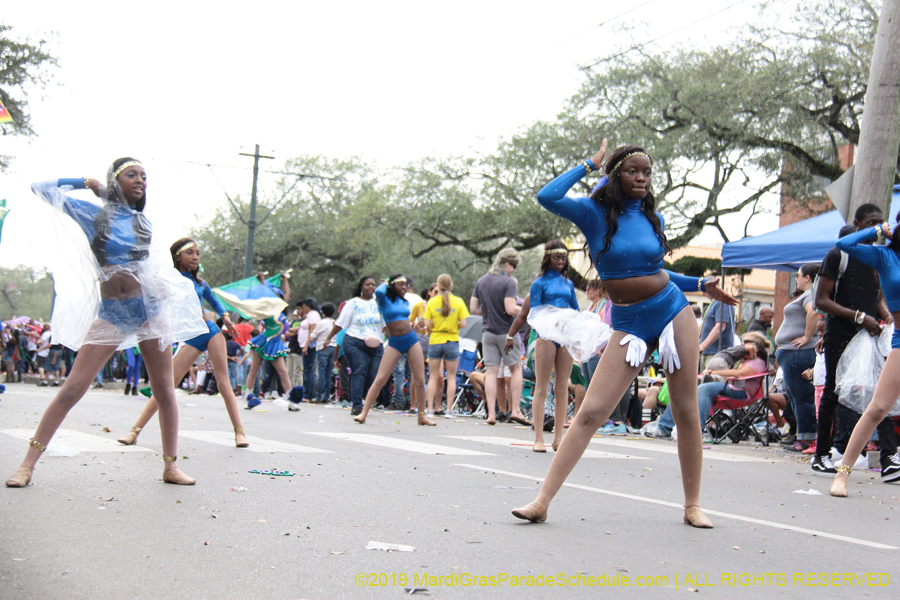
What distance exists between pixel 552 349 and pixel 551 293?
0.65 metres

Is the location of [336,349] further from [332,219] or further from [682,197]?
[332,219]

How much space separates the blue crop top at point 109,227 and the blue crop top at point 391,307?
628 cm

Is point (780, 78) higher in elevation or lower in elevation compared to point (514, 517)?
higher

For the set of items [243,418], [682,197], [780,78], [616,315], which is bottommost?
[243,418]

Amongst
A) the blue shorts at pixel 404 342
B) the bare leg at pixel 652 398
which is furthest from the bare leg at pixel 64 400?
the bare leg at pixel 652 398

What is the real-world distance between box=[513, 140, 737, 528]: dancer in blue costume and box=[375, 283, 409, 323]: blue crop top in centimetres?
702

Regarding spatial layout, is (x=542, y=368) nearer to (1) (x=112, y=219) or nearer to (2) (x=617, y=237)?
(2) (x=617, y=237)

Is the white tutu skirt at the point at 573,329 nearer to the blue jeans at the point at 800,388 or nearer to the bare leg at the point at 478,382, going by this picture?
the blue jeans at the point at 800,388

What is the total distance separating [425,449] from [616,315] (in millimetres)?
4092

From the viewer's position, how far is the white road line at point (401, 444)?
820 cm

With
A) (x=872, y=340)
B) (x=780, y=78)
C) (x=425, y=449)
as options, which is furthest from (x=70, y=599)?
(x=780, y=78)

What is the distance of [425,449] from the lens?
27.5ft

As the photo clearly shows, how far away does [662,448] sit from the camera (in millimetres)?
9766

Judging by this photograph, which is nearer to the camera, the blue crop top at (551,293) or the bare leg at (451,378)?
the blue crop top at (551,293)
